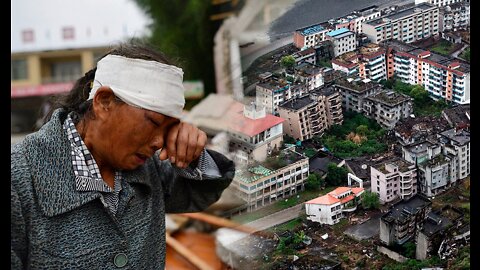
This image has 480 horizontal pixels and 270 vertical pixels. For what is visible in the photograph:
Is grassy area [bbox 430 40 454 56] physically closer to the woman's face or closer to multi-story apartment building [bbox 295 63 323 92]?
multi-story apartment building [bbox 295 63 323 92]

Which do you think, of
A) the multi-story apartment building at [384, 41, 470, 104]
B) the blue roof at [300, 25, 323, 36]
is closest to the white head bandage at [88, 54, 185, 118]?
the blue roof at [300, 25, 323, 36]

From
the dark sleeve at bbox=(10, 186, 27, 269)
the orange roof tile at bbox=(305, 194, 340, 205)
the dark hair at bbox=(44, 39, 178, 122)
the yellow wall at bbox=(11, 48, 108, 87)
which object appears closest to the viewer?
the dark sleeve at bbox=(10, 186, 27, 269)

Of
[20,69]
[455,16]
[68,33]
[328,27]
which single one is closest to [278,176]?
[328,27]

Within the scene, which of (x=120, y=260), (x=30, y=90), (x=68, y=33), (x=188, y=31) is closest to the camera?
(x=120, y=260)

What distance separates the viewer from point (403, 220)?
1.88 metres

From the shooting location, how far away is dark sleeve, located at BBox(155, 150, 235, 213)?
1.93 m

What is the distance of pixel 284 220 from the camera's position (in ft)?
6.28

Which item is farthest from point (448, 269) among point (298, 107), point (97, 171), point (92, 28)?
point (92, 28)

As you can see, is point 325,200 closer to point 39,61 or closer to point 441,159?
point 441,159

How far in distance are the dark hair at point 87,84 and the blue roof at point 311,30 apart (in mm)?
364

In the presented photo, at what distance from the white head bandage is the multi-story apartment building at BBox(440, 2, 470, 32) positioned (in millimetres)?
709

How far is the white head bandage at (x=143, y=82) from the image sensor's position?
164 cm

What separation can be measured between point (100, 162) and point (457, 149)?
869 mm
